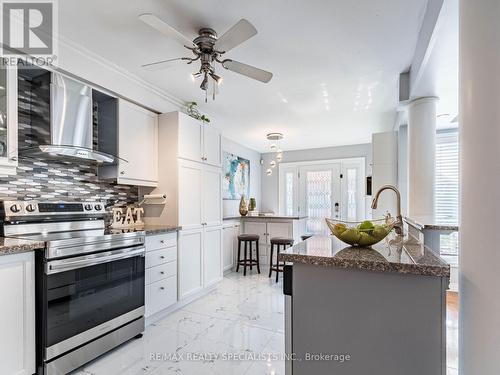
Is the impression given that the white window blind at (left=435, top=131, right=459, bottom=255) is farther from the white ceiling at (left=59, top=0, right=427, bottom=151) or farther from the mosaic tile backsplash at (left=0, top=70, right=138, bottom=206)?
the mosaic tile backsplash at (left=0, top=70, right=138, bottom=206)

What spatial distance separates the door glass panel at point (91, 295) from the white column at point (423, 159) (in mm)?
2663

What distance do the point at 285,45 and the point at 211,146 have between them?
168 centimetres

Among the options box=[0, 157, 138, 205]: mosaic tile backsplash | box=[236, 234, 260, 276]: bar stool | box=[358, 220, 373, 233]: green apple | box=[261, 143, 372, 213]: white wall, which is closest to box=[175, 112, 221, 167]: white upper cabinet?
box=[0, 157, 138, 205]: mosaic tile backsplash

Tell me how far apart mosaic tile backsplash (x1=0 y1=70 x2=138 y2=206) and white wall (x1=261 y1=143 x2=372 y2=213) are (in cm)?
435

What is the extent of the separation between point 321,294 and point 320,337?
19 centimetres

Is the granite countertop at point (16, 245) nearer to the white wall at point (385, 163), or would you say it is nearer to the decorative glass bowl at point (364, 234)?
the decorative glass bowl at point (364, 234)

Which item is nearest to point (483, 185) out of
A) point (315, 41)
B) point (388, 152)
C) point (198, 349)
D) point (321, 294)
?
point (321, 294)

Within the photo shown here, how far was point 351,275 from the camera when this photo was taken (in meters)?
1.17

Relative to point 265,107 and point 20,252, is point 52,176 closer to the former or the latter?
point 20,252

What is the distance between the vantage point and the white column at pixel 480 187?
80 cm

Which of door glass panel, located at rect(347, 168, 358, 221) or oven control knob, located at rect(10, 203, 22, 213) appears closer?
oven control knob, located at rect(10, 203, 22, 213)

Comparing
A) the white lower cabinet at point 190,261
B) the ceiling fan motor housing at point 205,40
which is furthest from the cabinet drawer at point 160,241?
the ceiling fan motor housing at point 205,40

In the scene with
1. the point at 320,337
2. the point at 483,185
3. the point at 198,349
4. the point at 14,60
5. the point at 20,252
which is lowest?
the point at 198,349

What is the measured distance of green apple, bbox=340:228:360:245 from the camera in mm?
1372
